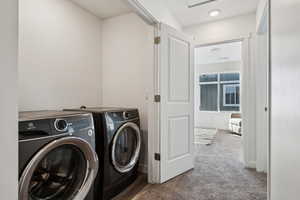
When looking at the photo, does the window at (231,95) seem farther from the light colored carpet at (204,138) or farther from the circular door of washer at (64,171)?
the circular door of washer at (64,171)

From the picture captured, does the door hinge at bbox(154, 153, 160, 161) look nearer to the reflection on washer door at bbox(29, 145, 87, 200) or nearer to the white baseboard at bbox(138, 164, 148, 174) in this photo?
the white baseboard at bbox(138, 164, 148, 174)

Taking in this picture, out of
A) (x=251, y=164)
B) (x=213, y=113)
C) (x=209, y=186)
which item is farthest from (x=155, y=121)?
(x=213, y=113)

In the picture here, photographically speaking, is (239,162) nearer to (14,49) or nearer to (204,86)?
(14,49)

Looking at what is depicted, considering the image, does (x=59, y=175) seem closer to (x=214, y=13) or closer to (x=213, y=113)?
(x=214, y=13)

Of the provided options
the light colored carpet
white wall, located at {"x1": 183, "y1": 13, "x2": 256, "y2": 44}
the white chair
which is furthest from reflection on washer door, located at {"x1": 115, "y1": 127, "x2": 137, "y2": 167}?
the white chair

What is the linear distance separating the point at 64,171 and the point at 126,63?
1.71 meters

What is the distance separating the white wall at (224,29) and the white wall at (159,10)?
0.48 m

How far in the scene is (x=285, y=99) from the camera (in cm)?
103

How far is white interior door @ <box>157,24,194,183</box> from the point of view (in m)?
2.04

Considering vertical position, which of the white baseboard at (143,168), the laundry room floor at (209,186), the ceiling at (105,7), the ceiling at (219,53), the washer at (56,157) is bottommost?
the laundry room floor at (209,186)

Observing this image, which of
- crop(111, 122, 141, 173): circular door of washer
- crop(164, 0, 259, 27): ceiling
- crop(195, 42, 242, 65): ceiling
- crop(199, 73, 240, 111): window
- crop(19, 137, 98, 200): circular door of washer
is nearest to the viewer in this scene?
crop(19, 137, 98, 200): circular door of washer

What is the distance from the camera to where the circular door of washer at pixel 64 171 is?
3.67ft

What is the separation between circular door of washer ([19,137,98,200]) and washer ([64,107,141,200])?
26cm

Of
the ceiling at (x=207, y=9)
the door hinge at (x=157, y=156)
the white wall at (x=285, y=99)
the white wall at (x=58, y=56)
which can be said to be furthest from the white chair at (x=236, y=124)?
the white wall at (x=58, y=56)
